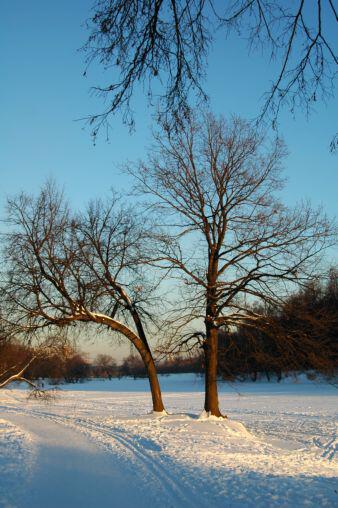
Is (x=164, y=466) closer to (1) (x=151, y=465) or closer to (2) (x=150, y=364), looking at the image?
(1) (x=151, y=465)

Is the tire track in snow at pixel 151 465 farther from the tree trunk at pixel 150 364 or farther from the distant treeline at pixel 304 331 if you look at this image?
the distant treeline at pixel 304 331

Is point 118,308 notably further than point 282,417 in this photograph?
No

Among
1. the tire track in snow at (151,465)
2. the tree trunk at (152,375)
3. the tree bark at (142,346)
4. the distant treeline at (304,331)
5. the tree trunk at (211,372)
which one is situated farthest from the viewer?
the tree trunk at (152,375)

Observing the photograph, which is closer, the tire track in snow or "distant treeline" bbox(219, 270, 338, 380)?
the tire track in snow

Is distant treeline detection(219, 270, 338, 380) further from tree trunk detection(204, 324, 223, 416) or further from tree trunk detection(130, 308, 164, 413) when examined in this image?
tree trunk detection(130, 308, 164, 413)

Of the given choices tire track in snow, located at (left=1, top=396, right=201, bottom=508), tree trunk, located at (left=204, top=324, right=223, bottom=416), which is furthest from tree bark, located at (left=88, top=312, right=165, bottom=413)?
tire track in snow, located at (left=1, top=396, right=201, bottom=508)

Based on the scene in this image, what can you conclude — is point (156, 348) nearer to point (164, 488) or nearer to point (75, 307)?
point (75, 307)

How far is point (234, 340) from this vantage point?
58.1 ft

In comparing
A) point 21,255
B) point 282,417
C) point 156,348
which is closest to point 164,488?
point 156,348

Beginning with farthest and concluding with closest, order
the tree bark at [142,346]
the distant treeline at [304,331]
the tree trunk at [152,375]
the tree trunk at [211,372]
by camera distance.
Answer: the tree trunk at [152,375], the tree bark at [142,346], the tree trunk at [211,372], the distant treeline at [304,331]

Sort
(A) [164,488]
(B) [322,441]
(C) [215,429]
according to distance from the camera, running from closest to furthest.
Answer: (A) [164,488] → (C) [215,429] → (B) [322,441]

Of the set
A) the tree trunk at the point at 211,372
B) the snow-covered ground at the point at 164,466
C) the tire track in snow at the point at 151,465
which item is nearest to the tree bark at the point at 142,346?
the snow-covered ground at the point at 164,466

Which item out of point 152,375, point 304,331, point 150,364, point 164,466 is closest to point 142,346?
point 150,364

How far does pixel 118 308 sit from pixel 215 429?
632 centimetres
